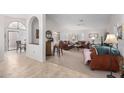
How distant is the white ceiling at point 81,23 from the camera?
3328 millimetres

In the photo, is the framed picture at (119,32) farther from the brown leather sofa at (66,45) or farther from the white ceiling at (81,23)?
the brown leather sofa at (66,45)

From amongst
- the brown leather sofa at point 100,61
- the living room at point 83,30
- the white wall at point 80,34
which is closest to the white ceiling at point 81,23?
the living room at point 83,30

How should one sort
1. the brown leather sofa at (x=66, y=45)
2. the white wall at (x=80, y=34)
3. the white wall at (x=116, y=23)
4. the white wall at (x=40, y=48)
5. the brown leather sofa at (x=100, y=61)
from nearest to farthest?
1. the white wall at (x=116, y=23)
2. the white wall at (x=80, y=34)
3. the brown leather sofa at (x=66, y=45)
4. the brown leather sofa at (x=100, y=61)
5. the white wall at (x=40, y=48)

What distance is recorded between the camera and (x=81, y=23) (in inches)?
140

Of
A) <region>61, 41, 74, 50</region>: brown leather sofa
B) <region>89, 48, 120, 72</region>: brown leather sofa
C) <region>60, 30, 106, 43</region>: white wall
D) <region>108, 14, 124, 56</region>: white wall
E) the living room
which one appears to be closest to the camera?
<region>108, 14, 124, 56</region>: white wall

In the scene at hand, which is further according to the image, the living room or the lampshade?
the living room

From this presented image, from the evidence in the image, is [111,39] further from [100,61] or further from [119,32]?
[100,61]

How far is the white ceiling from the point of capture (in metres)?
3.33

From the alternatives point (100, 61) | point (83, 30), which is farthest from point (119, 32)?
point (100, 61)

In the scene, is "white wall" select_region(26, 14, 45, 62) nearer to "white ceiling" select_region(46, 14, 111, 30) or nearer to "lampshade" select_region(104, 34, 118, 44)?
"white ceiling" select_region(46, 14, 111, 30)

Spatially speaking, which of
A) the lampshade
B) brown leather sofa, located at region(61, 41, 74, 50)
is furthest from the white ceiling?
brown leather sofa, located at region(61, 41, 74, 50)
